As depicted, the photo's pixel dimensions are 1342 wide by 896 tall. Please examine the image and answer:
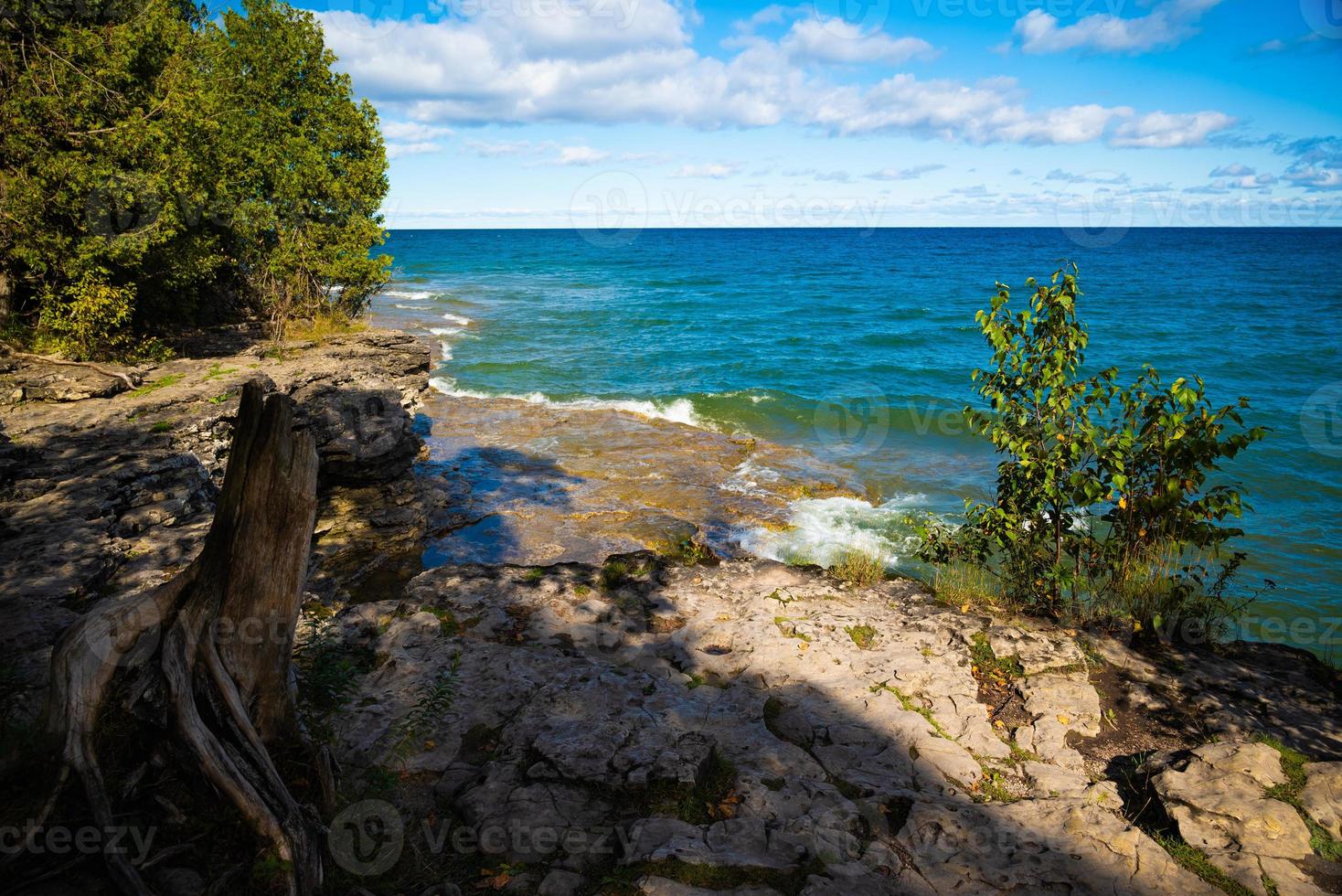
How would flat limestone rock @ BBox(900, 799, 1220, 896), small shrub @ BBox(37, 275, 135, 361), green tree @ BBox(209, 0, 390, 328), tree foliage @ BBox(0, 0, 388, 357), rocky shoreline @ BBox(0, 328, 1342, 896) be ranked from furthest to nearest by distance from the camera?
1. green tree @ BBox(209, 0, 390, 328)
2. small shrub @ BBox(37, 275, 135, 361)
3. tree foliage @ BBox(0, 0, 388, 357)
4. rocky shoreline @ BBox(0, 328, 1342, 896)
5. flat limestone rock @ BBox(900, 799, 1220, 896)

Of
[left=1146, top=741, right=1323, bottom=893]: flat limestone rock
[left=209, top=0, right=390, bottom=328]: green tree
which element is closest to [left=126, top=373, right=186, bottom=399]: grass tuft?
[left=209, top=0, right=390, bottom=328]: green tree

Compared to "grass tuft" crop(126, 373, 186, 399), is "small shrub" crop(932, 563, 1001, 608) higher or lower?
lower

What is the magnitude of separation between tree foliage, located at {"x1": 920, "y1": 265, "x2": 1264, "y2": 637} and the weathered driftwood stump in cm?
667

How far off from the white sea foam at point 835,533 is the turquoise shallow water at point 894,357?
1.33 m

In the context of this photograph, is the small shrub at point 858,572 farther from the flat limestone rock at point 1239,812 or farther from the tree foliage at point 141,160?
the tree foliage at point 141,160

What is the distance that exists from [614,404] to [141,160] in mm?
13559

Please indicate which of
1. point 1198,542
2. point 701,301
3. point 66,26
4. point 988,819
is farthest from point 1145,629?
point 701,301

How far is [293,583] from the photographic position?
452cm

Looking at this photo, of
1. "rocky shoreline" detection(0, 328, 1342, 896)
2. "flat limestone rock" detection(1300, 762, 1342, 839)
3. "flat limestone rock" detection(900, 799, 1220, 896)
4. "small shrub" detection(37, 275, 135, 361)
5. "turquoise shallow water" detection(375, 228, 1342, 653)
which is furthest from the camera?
"turquoise shallow water" detection(375, 228, 1342, 653)

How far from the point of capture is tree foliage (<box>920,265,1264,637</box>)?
7.29 meters

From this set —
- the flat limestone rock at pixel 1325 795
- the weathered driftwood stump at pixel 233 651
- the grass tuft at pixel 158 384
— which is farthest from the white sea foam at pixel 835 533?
the grass tuft at pixel 158 384

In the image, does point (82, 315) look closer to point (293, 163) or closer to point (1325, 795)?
point (293, 163)

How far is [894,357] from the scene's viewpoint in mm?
32406

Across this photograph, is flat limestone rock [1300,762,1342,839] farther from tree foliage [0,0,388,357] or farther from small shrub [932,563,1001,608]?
tree foliage [0,0,388,357]
